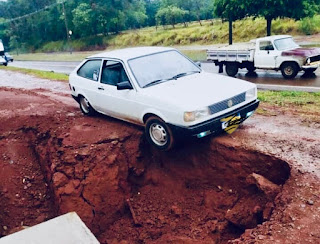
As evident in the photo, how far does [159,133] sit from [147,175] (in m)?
1.64

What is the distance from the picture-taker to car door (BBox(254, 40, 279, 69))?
14.0m

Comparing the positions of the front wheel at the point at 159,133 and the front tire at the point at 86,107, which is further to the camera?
the front tire at the point at 86,107

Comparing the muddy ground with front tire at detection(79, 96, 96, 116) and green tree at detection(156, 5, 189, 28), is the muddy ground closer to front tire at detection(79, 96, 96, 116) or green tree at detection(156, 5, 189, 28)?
front tire at detection(79, 96, 96, 116)

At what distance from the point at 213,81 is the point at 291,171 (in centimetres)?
217

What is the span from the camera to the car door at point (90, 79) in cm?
755

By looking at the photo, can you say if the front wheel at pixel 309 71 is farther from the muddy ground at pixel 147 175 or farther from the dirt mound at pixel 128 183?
the dirt mound at pixel 128 183

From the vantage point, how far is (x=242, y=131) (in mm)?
6945

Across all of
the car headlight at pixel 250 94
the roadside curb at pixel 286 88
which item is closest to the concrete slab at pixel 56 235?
the car headlight at pixel 250 94

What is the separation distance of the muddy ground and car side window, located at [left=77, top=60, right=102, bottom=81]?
1092 millimetres

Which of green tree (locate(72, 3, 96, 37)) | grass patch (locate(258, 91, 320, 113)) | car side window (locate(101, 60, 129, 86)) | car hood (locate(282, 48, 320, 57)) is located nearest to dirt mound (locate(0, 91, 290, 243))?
car side window (locate(101, 60, 129, 86))

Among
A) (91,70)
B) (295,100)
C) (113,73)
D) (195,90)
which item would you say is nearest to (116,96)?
(113,73)

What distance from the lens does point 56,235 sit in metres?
4.70

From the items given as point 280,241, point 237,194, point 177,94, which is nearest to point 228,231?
point 237,194

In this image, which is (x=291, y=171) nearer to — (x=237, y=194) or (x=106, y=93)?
(x=237, y=194)
